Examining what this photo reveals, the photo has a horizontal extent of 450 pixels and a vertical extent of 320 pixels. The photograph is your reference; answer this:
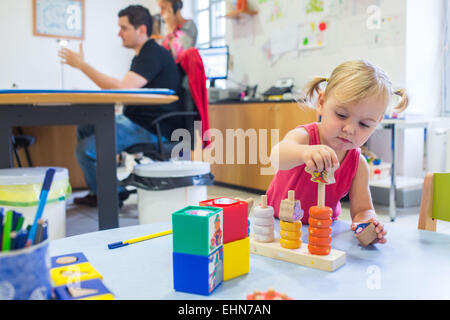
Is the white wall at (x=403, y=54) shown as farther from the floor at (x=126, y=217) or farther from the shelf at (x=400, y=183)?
the floor at (x=126, y=217)

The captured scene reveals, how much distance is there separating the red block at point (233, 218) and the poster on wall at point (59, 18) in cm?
531

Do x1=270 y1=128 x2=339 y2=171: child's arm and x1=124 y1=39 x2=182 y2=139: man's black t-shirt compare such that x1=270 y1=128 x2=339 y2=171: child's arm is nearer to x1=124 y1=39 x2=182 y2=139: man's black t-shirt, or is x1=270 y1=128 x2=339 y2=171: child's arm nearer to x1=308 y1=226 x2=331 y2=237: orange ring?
x1=308 y1=226 x2=331 y2=237: orange ring

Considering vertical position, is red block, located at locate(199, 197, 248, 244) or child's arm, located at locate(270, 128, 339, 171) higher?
child's arm, located at locate(270, 128, 339, 171)

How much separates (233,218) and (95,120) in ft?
4.19

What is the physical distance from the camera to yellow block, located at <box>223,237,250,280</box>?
1.86ft

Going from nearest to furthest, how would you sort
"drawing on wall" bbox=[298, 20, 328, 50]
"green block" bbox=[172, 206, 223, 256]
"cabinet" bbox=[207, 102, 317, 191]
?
"green block" bbox=[172, 206, 223, 256], "cabinet" bbox=[207, 102, 317, 191], "drawing on wall" bbox=[298, 20, 328, 50]

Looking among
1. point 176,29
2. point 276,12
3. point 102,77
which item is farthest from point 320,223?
point 276,12

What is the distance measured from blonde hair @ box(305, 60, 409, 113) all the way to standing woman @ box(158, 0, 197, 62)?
2006 mm

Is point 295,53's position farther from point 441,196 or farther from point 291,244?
point 291,244

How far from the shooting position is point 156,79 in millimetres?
2359

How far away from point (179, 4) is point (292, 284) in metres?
2.73

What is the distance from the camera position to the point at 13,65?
4.98 m

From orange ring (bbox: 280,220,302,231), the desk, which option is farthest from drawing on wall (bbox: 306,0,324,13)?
orange ring (bbox: 280,220,302,231)

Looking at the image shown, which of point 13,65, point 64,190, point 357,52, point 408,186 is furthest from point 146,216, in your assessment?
point 13,65
